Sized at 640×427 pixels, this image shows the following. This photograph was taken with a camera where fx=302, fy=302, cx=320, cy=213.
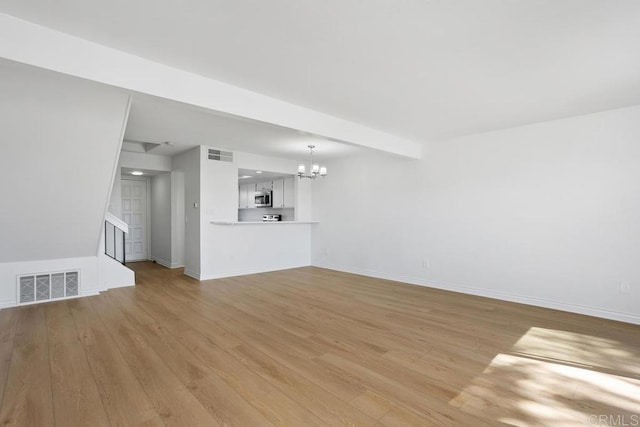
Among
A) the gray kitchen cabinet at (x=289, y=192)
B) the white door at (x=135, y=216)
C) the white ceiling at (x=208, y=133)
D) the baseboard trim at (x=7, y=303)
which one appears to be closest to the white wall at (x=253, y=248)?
the gray kitchen cabinet at (x=289, y=192)

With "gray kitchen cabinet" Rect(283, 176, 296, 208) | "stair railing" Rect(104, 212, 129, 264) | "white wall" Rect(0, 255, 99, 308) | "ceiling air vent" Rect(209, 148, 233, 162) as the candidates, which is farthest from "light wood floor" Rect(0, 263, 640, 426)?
"gray kitchen cabinet" Rect(283, 176, 296, 208)

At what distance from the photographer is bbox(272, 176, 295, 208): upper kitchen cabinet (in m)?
7.77

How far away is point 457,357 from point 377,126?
3201 mm

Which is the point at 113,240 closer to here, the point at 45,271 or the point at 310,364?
the point at 45,271

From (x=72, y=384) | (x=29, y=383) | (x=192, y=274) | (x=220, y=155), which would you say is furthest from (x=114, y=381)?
(x=220, y=155)

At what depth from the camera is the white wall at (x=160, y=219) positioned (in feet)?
23.6

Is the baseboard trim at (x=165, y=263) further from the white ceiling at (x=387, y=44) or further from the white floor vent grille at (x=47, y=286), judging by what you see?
the white ceiling at (x=387, y=44)

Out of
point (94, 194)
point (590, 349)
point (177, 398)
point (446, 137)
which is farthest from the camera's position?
point (446, 137)

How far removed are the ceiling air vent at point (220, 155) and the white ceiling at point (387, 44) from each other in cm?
311

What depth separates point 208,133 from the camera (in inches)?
193

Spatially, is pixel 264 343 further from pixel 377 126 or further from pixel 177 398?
pixel 377 126

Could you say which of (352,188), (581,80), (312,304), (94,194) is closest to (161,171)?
(94,194)

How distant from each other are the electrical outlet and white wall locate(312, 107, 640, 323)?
0.01m

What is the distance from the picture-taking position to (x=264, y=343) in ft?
9.84
